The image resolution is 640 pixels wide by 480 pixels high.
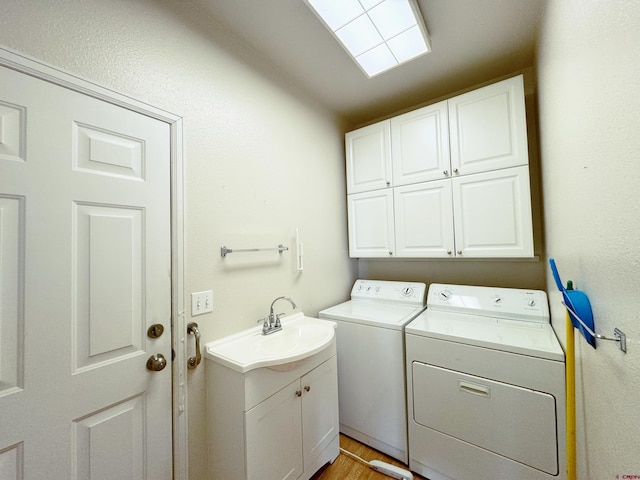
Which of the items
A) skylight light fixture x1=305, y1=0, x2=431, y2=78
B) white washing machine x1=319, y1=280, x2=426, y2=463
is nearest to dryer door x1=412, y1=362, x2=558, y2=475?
white washing machine x1=319, y1=280, x2=426, y2=463

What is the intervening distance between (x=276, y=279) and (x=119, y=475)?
112 centimetres

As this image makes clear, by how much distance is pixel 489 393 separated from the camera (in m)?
1.30

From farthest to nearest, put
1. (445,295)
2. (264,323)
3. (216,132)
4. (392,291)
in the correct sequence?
(392,291)
(445,295)
(264,323)
(216,132)

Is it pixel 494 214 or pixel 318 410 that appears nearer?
pixel 318 410

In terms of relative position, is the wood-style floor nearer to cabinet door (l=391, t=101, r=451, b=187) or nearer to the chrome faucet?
the chrome faucet

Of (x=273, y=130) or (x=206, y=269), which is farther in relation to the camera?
(x=273, y=130)

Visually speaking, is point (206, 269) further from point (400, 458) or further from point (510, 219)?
point (510, 219)

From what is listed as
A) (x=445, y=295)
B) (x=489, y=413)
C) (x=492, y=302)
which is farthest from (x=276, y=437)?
(x=492, y=302)

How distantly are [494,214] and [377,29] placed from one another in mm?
1389

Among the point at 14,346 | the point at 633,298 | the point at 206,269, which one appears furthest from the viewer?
the point at 206,269

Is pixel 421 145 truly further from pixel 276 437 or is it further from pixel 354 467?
pixel 354 467

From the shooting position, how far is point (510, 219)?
1.67 meters

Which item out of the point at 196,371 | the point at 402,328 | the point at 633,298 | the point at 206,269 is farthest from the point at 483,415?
the point at 206,269

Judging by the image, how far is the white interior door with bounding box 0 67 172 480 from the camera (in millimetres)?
815
